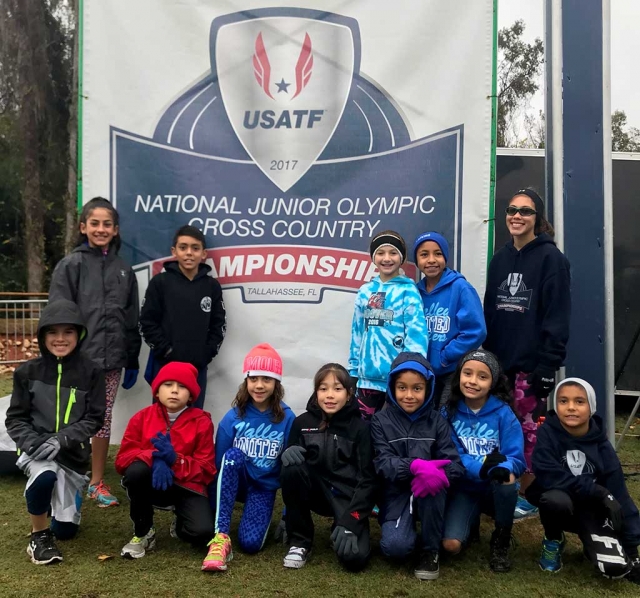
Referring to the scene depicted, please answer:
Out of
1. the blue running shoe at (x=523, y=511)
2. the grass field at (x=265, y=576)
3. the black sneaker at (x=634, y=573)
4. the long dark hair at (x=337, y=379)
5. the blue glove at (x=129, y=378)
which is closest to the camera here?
the grass field at (x=265, y=576)

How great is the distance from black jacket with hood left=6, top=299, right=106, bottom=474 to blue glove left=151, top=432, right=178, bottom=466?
1.21 feet

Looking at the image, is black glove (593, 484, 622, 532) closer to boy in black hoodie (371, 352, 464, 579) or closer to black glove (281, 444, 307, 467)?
boy in black hoodie (371, 352, 464, 579)

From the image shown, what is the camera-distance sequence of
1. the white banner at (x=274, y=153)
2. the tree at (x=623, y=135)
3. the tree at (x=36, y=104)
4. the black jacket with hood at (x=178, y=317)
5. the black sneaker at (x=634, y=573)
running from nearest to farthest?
the black sneaker at (x=634, y=573), the black jacket with hood at (x=178, y=317), the white banner at (x=274, y=153), the tree at (x=36, y=104), the tree at (x=623, y=135)

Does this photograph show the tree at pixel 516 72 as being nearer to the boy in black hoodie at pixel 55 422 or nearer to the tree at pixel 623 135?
the tree at pixel 623 135

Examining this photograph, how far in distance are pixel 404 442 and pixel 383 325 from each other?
0.67 m

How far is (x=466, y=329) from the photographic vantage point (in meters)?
3.39

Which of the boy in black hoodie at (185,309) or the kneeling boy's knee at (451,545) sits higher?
the boy in black hoodie at (185,309)

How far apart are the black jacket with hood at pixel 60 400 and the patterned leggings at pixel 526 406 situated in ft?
7.05

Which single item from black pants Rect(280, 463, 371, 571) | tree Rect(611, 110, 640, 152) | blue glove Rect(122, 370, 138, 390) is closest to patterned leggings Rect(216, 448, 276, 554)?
black pants Rect(280, 463, 371, 571)

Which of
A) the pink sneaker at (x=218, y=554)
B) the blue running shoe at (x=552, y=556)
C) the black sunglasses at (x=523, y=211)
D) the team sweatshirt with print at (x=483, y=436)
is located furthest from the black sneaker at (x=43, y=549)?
the black sunglasses at (x=523, y=211)

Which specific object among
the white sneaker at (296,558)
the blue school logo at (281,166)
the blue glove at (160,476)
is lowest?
the white sneaker at (296,558)

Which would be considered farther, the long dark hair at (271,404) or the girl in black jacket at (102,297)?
the girl in black jacket at (102,297)

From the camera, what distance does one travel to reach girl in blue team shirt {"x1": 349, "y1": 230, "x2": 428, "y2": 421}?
341 centimetres

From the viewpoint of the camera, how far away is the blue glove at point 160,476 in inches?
118
